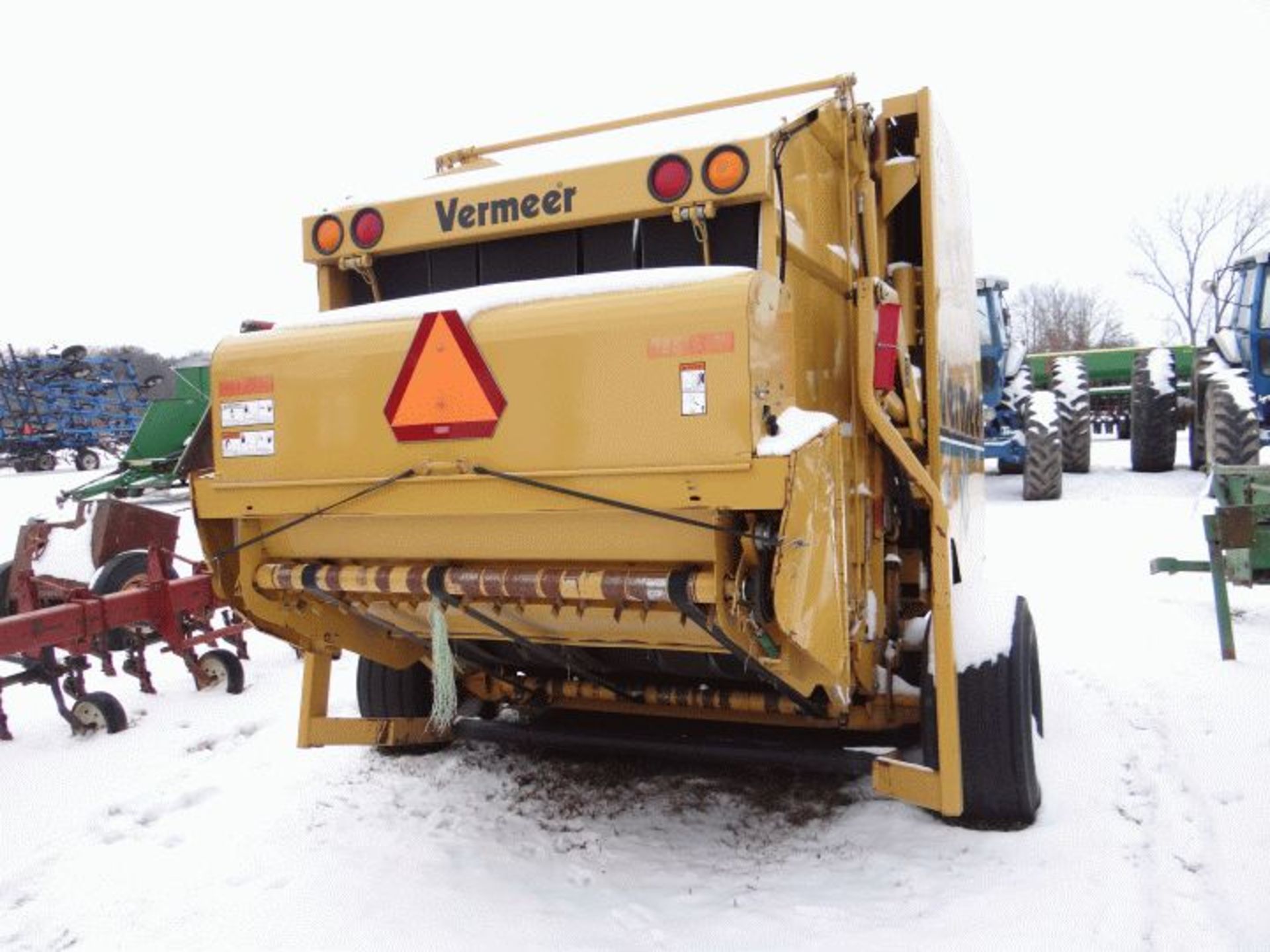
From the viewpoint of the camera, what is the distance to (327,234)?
394 centimetres

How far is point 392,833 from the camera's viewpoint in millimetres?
4004

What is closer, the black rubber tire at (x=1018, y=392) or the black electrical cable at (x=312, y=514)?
the black electrical cable at (x=312, y=514)

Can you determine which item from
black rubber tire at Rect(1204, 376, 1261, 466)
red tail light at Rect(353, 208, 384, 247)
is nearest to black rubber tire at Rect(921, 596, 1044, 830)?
red tail light at Rect(353, 208, 384, 247)

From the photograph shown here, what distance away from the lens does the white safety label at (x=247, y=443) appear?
3428 mm

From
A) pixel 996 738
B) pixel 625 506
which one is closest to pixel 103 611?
pixel 625 506

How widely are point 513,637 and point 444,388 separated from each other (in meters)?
0.93

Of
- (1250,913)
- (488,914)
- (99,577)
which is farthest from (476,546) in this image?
(99,577)

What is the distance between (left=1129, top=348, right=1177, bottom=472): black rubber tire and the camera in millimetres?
15086

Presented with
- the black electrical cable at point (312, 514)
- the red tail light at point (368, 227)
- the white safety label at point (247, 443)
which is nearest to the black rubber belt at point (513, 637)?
the black electrical cable at point (312, 514)

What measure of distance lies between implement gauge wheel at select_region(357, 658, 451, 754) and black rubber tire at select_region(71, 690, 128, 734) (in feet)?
5.09

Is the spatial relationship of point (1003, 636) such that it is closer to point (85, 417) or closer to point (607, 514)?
point (607, 514)

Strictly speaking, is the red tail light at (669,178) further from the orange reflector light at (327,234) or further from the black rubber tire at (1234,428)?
the black rubber tire at (1234,428)

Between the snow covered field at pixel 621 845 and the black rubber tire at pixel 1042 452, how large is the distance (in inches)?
287

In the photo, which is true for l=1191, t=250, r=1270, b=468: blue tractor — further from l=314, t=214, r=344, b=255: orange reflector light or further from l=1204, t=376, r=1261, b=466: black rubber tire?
l=314, t=214, r=344, b=255: orange reflector light
